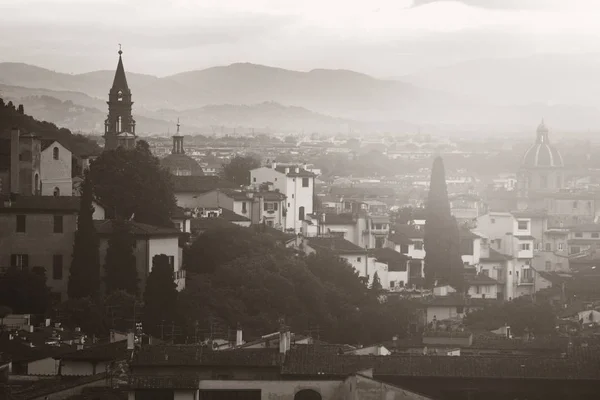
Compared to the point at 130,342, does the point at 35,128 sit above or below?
above

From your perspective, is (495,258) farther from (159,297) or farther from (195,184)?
(159,297)

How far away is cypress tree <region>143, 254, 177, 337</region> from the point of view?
43094mm

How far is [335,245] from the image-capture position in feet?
212

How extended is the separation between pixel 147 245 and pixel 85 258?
96.6 inches

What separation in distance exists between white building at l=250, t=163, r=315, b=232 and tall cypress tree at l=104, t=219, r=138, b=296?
23.0 m

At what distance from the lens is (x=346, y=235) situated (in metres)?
71.2

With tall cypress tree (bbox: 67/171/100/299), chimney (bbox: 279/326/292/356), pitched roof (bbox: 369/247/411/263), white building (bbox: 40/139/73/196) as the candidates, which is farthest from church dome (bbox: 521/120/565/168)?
chimney (bbox: 279/326/292/356)

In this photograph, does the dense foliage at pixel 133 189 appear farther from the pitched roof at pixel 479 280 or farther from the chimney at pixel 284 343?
the pitched roof at pixel 479 280

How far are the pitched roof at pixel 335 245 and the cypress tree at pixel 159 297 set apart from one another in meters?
16.1

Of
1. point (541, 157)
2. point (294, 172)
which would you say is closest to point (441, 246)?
point (294, 172)

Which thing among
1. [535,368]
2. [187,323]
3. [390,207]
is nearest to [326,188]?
[390,207]

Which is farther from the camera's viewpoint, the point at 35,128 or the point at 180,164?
the point at 180,164

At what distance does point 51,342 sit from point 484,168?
517ft

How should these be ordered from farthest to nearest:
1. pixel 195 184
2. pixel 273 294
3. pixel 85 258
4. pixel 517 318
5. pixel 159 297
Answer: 1. pixel 195 184
2. pixel 517 318
3. pixel 273 294
4. pixel 85 258
5. pixel 159 297
